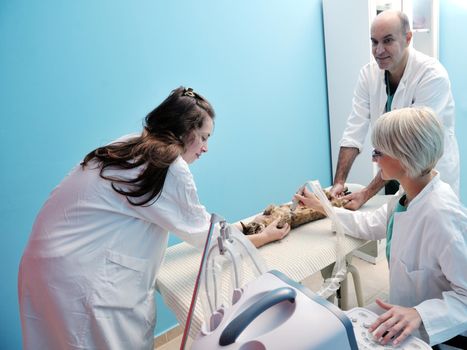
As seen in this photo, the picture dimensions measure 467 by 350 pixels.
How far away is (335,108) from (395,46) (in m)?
1.15

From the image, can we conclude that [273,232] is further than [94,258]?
Yes

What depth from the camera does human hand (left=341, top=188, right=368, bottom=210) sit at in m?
1.62

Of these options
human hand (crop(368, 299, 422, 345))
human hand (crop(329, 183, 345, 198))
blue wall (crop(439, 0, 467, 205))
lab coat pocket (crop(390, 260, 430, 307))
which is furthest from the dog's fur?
blue wall (crop(439, 0, 467, 205))

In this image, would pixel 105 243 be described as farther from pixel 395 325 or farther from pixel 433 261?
pixel 433 261

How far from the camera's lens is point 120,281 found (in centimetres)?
105

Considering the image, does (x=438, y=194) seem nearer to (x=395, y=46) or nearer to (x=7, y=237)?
(x=395, y=46)

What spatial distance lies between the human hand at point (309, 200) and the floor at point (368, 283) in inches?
28.7

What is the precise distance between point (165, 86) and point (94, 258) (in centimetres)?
118

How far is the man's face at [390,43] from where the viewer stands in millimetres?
1703

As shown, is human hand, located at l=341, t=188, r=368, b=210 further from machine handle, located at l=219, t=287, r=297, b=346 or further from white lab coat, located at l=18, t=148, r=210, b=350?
machine handle, located at l=219, t=287, r=297, b=346

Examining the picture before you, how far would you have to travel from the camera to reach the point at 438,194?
992mm

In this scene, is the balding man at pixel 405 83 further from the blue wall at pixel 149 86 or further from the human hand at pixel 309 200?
the blue wall at pixel 149 86

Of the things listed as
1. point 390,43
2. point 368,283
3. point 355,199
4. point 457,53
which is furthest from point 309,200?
point 457,53

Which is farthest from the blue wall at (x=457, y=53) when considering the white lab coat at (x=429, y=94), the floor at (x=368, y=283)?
the white lab coat at (x=429, y=94)
